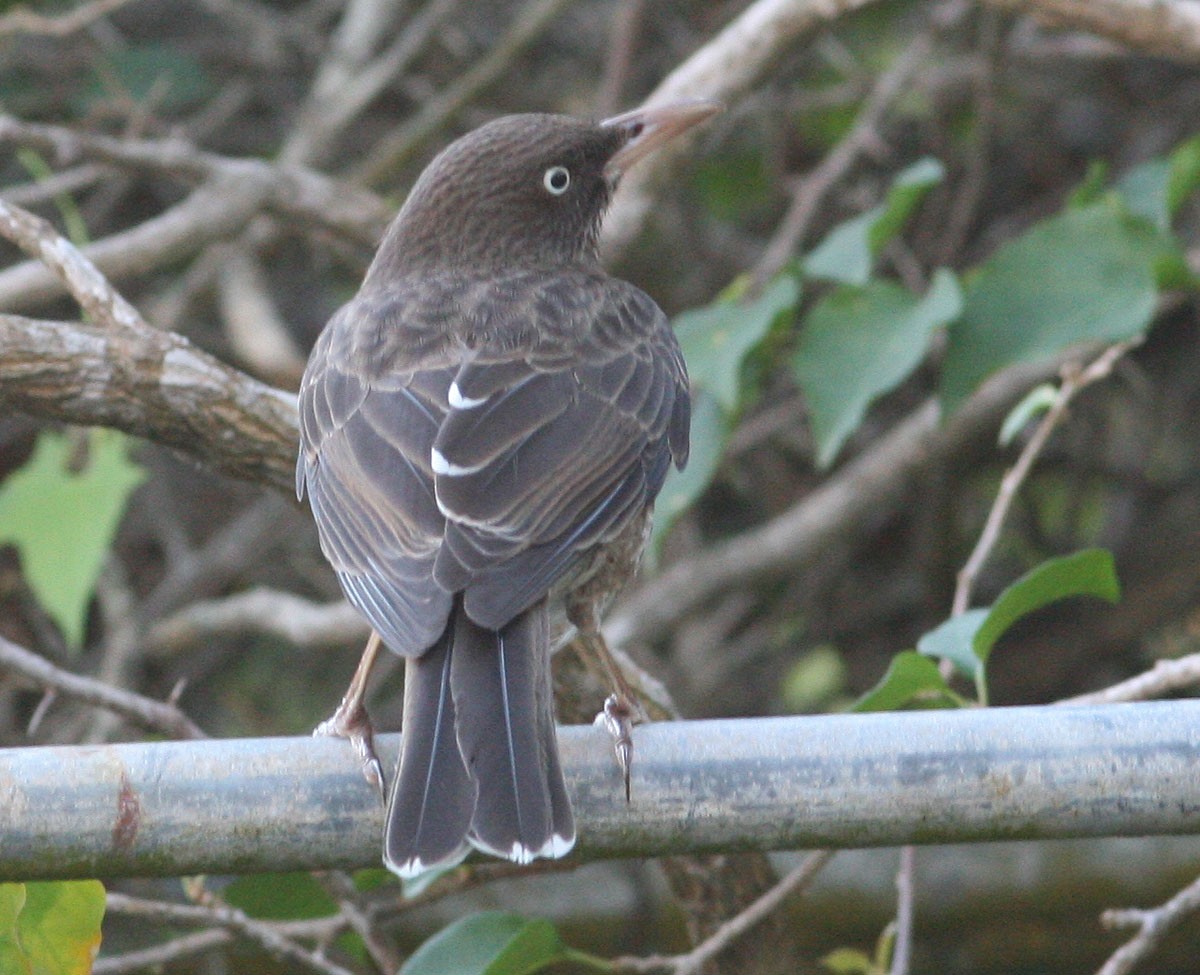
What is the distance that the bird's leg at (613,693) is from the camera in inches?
78.1

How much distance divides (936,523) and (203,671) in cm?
235

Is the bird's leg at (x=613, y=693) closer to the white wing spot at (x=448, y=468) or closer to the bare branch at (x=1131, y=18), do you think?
the white wing spot at (x=448, y=468)

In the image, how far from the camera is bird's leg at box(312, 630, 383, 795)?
196 cm

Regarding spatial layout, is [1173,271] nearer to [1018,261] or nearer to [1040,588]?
[1018,261]

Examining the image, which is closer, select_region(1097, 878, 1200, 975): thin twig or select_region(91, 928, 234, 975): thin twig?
select_region(1097, 878, 1200, 975): thin twig

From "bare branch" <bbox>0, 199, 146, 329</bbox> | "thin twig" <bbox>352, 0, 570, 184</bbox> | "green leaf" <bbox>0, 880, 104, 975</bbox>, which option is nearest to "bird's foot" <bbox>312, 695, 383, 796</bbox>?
"green leaf" <bbox>0, 880, 104, 975</bbox>

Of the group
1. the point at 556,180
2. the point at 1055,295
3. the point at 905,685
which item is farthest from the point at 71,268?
the point at 1055,295

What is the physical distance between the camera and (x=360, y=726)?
7.65ft

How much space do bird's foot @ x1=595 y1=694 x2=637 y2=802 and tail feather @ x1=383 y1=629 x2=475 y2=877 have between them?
0.18m

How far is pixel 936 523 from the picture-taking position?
5309 mm

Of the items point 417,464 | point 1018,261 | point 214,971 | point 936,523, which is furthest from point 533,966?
point 936,523

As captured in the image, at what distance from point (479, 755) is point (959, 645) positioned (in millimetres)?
931

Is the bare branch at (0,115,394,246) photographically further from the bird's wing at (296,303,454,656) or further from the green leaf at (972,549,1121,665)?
the green leaf at (972,549,1121,665)

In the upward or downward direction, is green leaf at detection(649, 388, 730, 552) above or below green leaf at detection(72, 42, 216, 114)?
below
